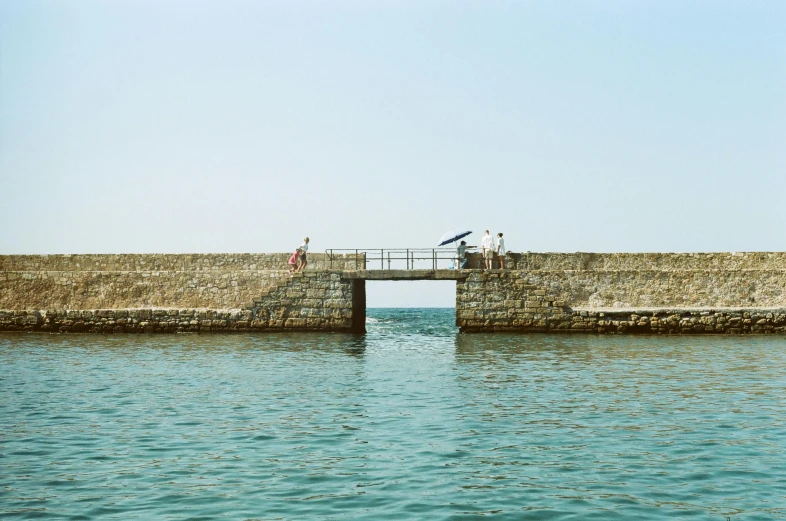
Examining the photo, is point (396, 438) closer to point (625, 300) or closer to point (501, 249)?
point (501, 249)

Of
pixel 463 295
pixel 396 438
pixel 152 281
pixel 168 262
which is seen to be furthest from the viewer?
pixel 168 262

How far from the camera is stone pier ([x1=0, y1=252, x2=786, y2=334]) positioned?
2825 centimetres

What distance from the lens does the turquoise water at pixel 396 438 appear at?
25.9 ft

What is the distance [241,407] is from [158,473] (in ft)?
14.6

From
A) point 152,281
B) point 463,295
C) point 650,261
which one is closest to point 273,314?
point 152,281

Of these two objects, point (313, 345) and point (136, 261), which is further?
point (136, 261)

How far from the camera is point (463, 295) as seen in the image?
2869 cm

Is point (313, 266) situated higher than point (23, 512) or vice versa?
point (313, 266)

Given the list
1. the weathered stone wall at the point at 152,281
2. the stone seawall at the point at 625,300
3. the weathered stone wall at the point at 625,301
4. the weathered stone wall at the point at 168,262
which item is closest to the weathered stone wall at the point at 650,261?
the stone seawall at the point at 625,300

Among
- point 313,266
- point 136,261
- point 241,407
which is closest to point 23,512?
point 241,407

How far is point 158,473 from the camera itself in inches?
356

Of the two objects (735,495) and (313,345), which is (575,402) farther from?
(313,345)

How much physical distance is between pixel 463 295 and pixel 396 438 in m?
18.1

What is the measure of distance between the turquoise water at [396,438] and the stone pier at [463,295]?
25.7 ft
